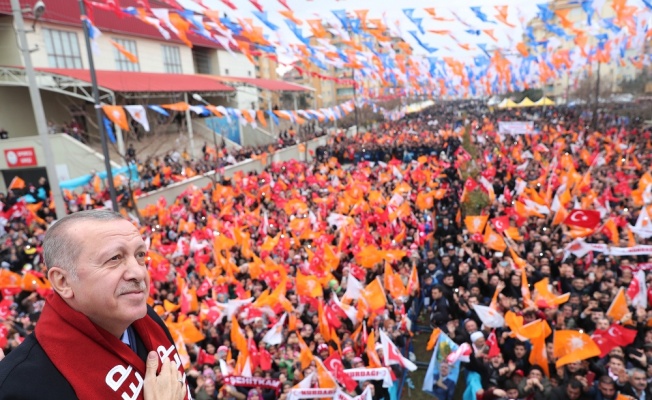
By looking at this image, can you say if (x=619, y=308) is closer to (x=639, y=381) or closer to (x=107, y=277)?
(x=639, y=381)

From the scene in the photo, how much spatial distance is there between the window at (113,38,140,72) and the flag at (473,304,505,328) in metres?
30.4

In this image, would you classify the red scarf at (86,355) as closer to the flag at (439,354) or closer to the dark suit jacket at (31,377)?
the dark suit jacket at (31,377)

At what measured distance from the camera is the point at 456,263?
9.18 m

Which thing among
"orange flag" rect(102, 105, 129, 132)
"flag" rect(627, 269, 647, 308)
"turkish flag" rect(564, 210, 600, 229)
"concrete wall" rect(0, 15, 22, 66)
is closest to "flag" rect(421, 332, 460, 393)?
"flag" rect(627, 269, 647, 308)

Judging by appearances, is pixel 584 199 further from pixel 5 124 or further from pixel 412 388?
pixel 5 124

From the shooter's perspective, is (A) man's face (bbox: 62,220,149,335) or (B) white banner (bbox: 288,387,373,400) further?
(B) white banner (bbox: 288,387,373,400)

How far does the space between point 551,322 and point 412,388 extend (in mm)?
2488

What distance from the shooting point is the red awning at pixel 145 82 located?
22206mm

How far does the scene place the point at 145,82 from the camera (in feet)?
87.3

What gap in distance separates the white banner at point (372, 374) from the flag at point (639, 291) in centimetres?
438

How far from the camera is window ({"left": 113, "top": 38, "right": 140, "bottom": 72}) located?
29766mm

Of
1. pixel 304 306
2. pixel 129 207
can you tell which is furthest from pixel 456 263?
pixel 129 207

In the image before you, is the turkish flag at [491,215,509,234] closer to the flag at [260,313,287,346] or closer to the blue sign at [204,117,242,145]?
the flag at [260,313,287,346]

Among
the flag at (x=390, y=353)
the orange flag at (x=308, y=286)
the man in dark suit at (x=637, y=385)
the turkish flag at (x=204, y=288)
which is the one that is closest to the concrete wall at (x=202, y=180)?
the turkish flag at (x=204, y=288)
